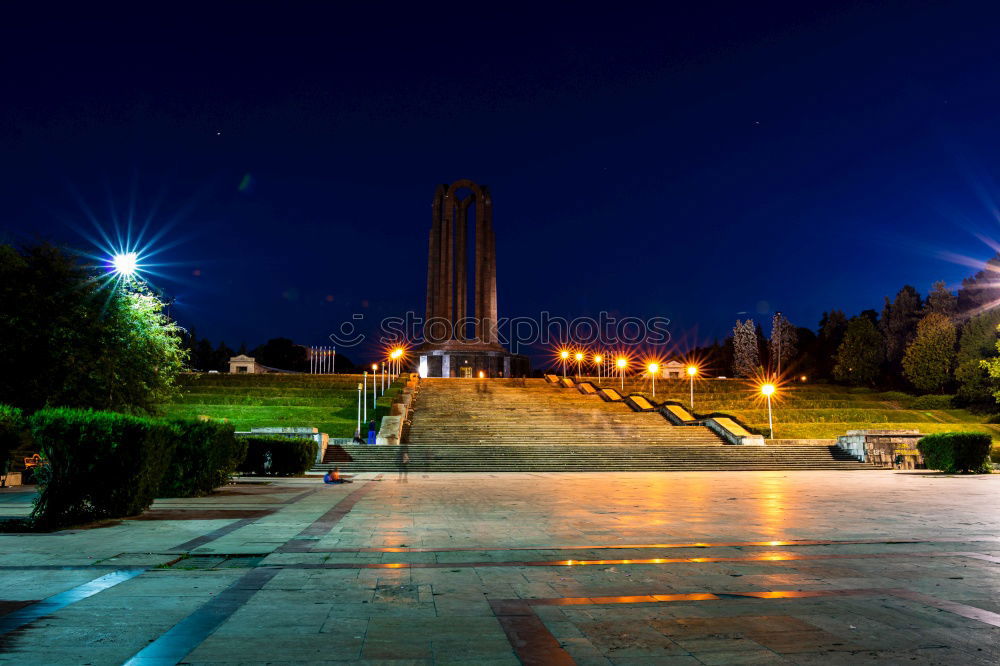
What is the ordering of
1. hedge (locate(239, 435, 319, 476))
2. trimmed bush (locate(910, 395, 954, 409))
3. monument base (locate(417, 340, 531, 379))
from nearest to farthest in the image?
hedge (locate(239, 435, 319, 476)) < trimmed bush (locate(910, 395, 954, 409)) < monument base (locate(417, 340, 531, 379))

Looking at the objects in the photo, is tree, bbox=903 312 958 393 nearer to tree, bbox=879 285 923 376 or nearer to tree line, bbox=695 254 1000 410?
tree line, bbox=695 254 1000 410

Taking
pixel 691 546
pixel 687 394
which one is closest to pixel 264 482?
pixel 691 546

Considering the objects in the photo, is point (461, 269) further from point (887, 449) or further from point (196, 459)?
point (196, 459)

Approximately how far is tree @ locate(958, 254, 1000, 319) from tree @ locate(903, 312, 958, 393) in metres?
2.47

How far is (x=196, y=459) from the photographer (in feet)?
53.5

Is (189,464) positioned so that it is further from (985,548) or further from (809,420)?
(809,420)

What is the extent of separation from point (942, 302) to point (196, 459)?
6662 centimetres

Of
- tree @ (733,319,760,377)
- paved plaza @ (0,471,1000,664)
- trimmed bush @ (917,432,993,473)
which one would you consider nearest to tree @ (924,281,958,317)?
tree @ (733,319,760,377)

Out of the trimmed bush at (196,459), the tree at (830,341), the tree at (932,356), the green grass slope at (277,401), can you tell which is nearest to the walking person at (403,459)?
the green grass slope at (277,401)

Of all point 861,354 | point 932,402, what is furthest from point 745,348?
point 932,402

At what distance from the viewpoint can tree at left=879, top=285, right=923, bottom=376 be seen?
6900 centimetres

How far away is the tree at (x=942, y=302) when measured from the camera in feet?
209

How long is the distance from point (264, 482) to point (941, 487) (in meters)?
19.5

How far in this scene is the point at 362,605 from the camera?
228 inches
